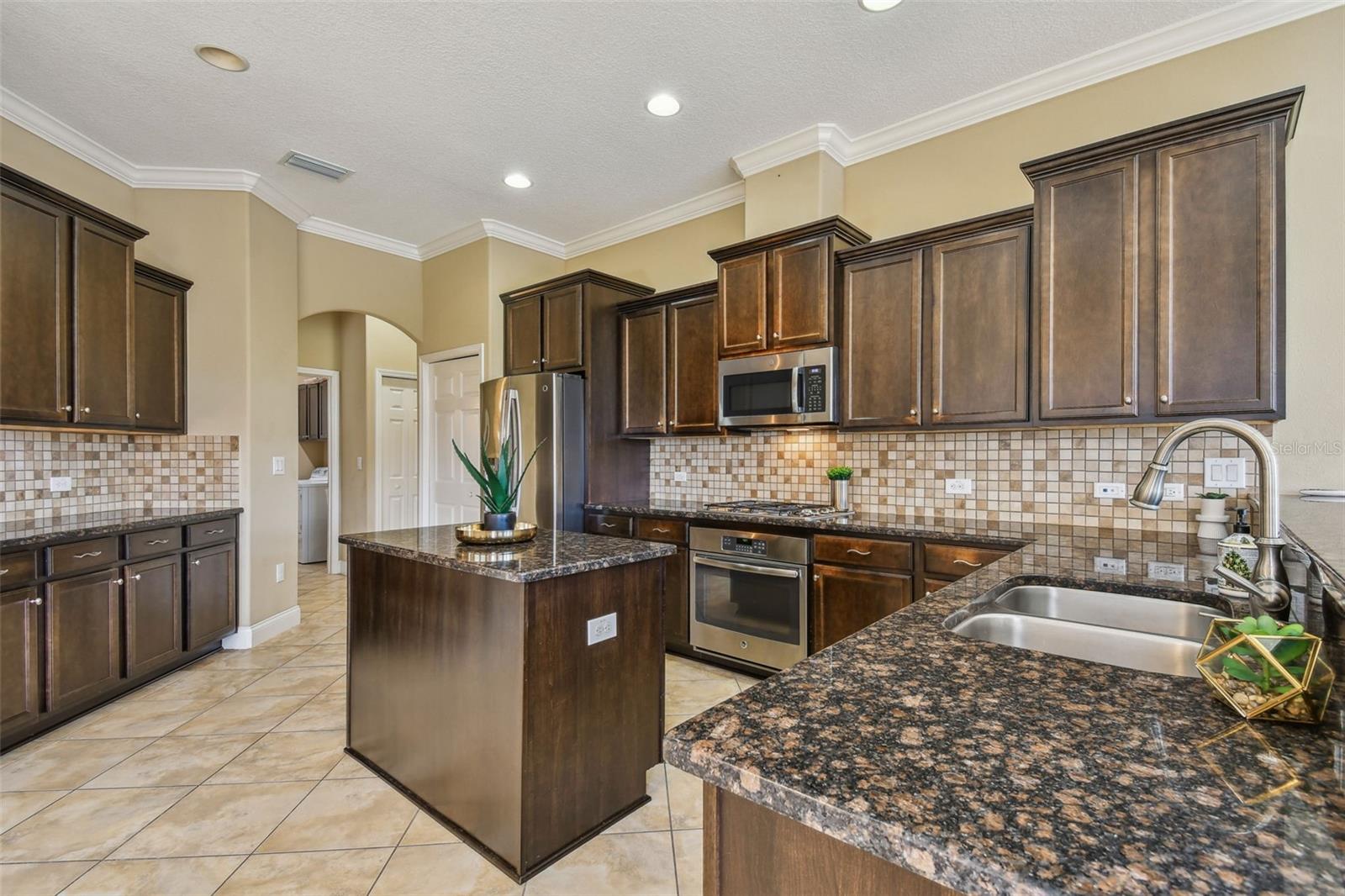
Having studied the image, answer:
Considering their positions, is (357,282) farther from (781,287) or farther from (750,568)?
(750,568)

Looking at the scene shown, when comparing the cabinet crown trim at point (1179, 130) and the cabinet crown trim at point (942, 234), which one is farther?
the cabinet crown trim at point (942, 234)

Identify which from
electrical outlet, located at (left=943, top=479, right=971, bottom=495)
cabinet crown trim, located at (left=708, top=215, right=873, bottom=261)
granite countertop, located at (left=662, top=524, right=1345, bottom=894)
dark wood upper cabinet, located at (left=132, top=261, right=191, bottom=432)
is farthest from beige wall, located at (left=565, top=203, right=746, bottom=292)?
granite countertop, located at (left=662, top=524, right=1345, bottom=894)

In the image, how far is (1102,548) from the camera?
2.28 meters

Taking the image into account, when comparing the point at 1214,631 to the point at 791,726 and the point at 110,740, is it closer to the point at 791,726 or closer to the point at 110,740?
the point at 791,726

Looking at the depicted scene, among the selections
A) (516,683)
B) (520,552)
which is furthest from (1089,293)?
(516,683)

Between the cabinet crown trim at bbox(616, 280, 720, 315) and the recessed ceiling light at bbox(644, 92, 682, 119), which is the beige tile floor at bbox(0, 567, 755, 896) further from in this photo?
the recessed ceiling light at bbox(644, 92, 682, 119)

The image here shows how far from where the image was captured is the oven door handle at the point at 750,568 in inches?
125

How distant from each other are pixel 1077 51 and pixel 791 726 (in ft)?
11.2

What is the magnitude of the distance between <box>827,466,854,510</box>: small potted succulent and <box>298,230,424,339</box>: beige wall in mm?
3897

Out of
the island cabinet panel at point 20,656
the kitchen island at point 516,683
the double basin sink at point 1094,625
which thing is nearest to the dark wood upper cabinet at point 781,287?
the kitchen island at point 516,683

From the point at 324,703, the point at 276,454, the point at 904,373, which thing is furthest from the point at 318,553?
the point at 904,373

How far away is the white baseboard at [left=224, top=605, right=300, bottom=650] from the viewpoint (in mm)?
3949

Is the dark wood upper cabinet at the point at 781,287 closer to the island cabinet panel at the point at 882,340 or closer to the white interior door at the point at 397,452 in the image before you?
the island cabinet panel at the point at 882,340

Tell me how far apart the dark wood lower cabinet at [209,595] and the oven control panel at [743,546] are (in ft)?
9.93
